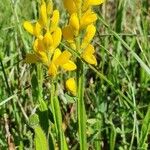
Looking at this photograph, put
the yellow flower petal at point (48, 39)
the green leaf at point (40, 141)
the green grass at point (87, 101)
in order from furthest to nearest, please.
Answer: the green grass at point (87, 101)
the green leaf at point (40, 141)
the yellow flower petal at point (48, 39)

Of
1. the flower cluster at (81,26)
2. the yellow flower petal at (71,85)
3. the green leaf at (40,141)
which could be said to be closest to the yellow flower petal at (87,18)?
the flower cluster at (81,26)

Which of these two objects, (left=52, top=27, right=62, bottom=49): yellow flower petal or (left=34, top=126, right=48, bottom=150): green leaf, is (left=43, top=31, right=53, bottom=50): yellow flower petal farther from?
(left=34, top=126, right=48, bottom=150): green leaf

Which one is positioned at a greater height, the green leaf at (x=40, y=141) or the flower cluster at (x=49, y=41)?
the flower cluster at (x=49, y=41)

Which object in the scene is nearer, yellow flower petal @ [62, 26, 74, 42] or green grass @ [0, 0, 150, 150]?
yellow flower petal @ [62, 26, 74, 42]

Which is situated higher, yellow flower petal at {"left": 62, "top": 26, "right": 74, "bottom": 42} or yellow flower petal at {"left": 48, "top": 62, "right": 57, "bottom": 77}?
yellow flower petal at {"left": 62, "top": 26, "right": 74, "bottom": 42}

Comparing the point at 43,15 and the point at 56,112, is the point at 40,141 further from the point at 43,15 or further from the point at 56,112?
the point at 43,15

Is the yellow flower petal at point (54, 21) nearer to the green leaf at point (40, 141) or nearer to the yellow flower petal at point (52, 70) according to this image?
the yellow flower petal at point (52, 70)

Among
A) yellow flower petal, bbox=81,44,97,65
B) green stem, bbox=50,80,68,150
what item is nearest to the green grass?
green stem, bbox=50,80,68,150
